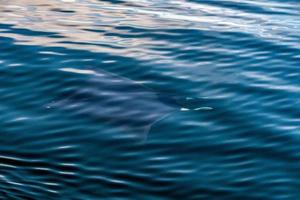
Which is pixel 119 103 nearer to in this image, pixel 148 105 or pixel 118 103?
pixel 118 103

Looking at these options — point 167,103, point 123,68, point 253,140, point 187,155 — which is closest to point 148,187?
point 187,155

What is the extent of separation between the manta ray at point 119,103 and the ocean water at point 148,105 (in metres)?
0.01

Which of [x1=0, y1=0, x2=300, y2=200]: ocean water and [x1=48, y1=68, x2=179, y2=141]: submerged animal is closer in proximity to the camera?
[x1=0, y1=0, x2=300, y2=200]: ocean water

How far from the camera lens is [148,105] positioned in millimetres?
9250

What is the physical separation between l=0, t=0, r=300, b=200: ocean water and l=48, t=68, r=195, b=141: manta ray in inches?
0.6

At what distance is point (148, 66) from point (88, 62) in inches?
32.7

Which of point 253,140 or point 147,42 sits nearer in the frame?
point 253,140

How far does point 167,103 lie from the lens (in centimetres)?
937

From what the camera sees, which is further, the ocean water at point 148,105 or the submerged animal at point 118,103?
the submerged animal at point 118,103

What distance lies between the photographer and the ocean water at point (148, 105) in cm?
749

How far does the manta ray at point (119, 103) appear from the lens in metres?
8.80

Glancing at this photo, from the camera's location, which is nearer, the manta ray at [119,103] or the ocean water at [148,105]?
the ocean water at [148,105]

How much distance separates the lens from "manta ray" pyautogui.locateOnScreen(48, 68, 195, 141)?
28.9 feet

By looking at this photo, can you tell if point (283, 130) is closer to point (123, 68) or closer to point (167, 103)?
point (167, 103)
